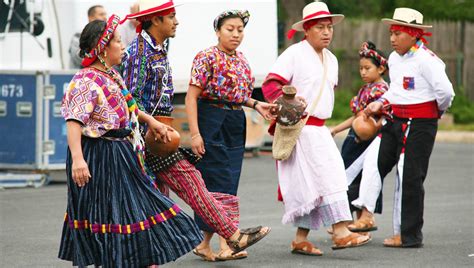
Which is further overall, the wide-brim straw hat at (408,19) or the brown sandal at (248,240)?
the wide-brim straw hat at (408,19)

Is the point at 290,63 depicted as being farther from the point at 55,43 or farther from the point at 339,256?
the point at 55,43

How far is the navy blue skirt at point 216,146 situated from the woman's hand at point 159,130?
1.15 metres

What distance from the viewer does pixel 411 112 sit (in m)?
9.42

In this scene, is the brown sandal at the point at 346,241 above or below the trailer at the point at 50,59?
below

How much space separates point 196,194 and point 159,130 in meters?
0.75

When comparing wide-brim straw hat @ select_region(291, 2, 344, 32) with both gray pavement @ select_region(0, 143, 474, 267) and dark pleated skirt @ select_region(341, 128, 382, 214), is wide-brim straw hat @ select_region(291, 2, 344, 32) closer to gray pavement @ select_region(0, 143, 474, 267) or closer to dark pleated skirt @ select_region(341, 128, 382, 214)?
dark pleated skirt @ select_region(341, 128, 382, 214)

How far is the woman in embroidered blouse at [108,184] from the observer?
6988 millimetres

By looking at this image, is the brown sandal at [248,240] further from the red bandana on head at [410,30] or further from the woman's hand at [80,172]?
the red bandana on head at [410,30]

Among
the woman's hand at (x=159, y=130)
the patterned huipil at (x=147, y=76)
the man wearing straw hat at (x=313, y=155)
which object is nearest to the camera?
the woman's hand at (x=159, y=130)

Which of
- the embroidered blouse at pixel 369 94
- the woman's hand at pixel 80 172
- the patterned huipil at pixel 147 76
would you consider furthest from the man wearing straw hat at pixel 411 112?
the woman's hand at pixel 80 172

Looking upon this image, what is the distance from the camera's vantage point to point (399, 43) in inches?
373

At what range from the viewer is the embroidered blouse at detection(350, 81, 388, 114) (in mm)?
10125

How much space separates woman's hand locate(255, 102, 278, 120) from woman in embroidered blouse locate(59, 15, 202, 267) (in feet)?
5.49

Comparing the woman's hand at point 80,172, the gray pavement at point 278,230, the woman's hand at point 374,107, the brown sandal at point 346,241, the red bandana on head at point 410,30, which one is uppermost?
the red bandana on head at point 410,30
